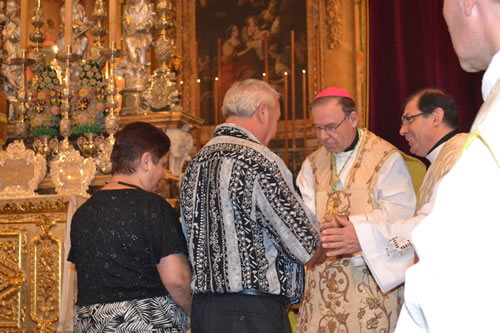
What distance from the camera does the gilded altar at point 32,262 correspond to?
385 cm

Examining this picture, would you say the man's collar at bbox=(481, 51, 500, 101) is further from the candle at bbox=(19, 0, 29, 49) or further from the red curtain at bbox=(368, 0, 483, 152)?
the red curtain at bbox=(368, 0, 483, 152)

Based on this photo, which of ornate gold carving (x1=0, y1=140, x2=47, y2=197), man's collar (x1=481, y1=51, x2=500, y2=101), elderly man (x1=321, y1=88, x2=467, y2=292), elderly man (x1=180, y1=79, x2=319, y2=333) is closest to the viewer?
man's collar (x1=481, y1=51, x2=500, y2=101)

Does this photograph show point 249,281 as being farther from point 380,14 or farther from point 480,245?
point 380,14

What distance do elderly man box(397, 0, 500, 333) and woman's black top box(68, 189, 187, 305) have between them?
1547 millimetres

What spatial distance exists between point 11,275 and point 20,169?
733 millimetres

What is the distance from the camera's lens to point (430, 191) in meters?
2.63

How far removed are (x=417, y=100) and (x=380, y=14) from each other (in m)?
4.64

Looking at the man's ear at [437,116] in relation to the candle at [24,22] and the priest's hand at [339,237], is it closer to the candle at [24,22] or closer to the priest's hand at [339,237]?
the priest's hand at [339,237]

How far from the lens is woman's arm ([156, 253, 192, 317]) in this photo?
258cm

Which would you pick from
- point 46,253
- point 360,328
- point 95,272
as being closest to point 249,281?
point 95,272

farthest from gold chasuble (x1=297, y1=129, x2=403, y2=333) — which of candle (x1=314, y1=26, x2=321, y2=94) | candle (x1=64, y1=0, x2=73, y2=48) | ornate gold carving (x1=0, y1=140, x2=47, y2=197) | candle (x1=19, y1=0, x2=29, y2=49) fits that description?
candle (x1=314, y1=26, x2=321, y2=94)

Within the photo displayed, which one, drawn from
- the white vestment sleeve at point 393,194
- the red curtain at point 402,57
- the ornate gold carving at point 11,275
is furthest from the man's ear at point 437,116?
the red curtain at point 402,57

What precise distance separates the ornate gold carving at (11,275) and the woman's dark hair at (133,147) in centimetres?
154

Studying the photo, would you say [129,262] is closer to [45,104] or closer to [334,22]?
[45,104]
